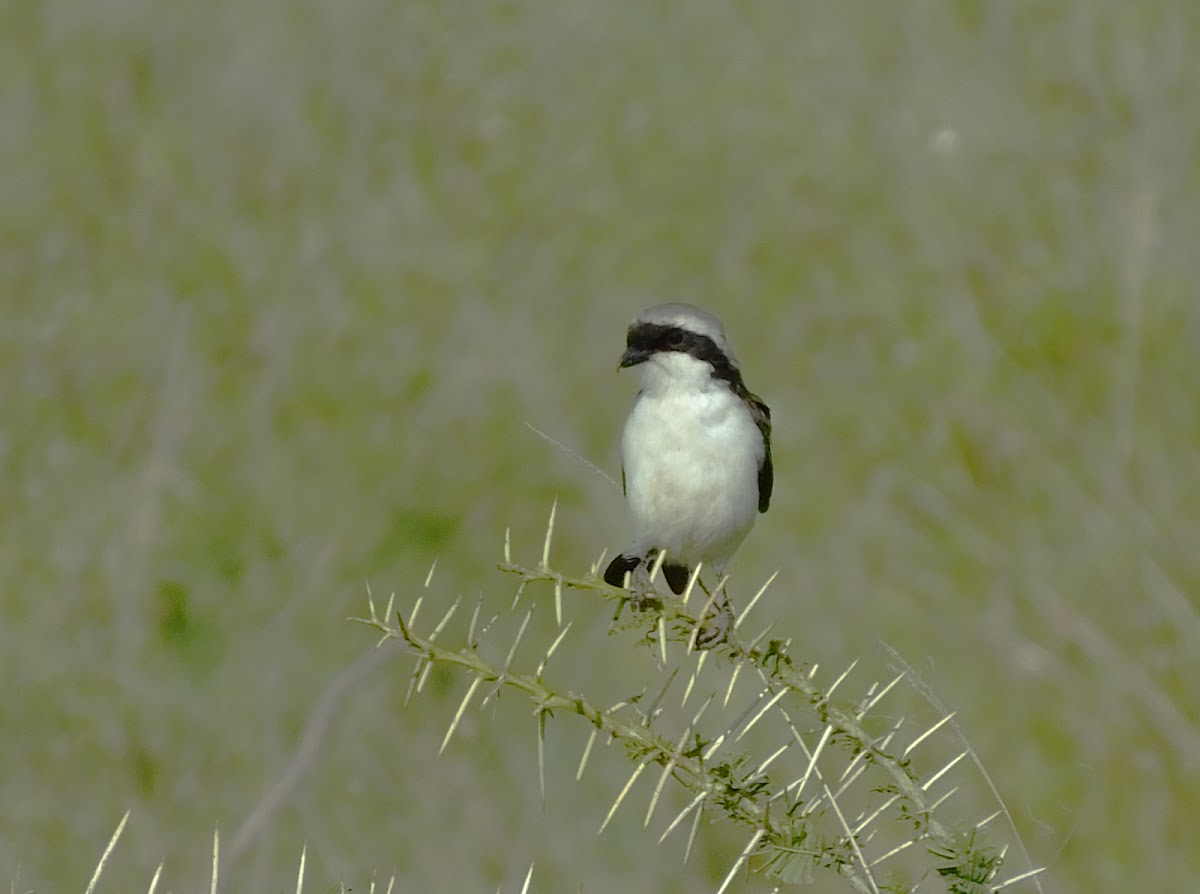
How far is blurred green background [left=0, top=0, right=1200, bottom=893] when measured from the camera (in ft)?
27.4

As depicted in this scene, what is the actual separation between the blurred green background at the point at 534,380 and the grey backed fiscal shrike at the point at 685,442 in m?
3.12

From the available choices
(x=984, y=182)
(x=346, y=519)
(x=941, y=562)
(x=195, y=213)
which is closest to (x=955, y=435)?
(x=941, y=562)

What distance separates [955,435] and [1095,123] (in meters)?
2.42

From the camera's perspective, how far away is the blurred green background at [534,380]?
8.35 meters

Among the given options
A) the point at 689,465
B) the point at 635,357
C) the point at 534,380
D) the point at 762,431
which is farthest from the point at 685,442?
the point at 534,380

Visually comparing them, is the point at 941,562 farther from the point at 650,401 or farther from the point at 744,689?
the point at 650,401

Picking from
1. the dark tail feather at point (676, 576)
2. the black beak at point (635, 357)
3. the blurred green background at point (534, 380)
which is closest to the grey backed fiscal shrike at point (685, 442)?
the black beak at point (635, 357)

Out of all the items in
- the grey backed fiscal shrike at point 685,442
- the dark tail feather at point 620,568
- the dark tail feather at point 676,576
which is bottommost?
the dark tail feather at point 620,568

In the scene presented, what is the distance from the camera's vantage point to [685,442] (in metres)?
4.89

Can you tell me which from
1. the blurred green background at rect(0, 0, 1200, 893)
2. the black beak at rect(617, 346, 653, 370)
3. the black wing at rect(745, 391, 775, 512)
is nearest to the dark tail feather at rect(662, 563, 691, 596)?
the black wing at rect(745, 391, 775, 512)

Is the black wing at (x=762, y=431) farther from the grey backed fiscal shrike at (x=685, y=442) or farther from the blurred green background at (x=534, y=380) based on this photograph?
the blurred green background at (x=534, y=380)

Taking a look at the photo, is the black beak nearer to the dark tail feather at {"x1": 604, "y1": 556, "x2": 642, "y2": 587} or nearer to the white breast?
the white breast

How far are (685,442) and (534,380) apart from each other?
4.24 meters

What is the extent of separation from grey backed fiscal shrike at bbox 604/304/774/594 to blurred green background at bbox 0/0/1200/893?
3123mm
